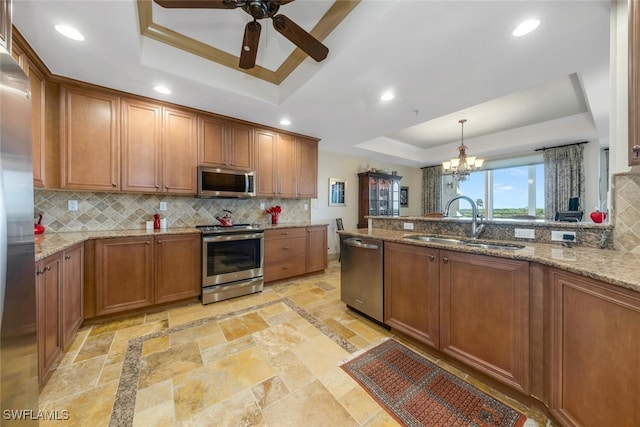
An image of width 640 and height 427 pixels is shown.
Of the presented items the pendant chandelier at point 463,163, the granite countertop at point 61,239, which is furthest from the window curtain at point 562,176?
the granite countertop at point 61,239

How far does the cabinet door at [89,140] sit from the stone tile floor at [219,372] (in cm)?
154

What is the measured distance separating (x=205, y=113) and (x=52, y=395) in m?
3.03

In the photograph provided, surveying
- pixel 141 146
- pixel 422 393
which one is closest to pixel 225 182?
pixel 141 146

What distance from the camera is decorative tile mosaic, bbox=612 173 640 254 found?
1426 millimetres

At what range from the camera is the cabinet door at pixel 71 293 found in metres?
1.83

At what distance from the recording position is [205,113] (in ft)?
10.3

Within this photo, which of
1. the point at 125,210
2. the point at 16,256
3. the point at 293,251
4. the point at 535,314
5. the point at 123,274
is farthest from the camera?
the point at 293,251

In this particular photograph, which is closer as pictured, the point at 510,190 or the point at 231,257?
the point at 231,257

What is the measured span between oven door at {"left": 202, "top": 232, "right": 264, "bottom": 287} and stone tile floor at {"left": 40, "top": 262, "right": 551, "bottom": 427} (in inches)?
18.5

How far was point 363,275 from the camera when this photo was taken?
2459 mm

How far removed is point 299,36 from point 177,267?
8.88 feet

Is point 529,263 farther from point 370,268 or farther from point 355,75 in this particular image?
point 355,75

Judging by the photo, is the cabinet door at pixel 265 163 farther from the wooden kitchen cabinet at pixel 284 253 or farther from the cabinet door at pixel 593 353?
the cabinet door at pixel 593 353

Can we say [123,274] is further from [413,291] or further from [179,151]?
[413,291]
